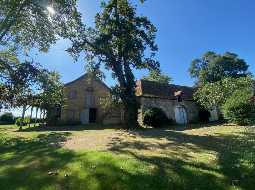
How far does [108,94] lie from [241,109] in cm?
1756

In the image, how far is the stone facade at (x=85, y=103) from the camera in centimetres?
3856

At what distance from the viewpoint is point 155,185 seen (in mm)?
8766

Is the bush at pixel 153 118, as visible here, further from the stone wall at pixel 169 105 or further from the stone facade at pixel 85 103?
the stone facade at pixel 85 103

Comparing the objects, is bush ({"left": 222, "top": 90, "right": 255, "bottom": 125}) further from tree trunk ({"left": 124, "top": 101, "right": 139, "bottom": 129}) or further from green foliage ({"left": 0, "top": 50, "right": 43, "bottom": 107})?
green foliage ({"left": 0, "top": 50, "right": 43, "bottom": 107})

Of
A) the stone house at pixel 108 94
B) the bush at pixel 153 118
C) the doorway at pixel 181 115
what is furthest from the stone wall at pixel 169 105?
the bush at pixel 153 118

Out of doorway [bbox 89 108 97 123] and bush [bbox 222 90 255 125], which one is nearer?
bush [bbox 222 90 255 125]

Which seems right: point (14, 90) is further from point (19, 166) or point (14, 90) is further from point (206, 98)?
point (206, 98)

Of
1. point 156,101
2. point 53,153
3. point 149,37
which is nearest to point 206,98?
point 156,101

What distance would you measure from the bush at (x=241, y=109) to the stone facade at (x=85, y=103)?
55.5 ft

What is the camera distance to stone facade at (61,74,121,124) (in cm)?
3856

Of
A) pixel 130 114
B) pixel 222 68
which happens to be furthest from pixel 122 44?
pixel 222 68

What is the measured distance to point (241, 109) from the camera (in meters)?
25.6

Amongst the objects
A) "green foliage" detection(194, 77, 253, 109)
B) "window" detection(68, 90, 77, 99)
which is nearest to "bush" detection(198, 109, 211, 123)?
"green foliage" detection(194, 77, 253, 109)

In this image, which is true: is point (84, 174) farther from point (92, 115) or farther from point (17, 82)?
point (92, 115)
